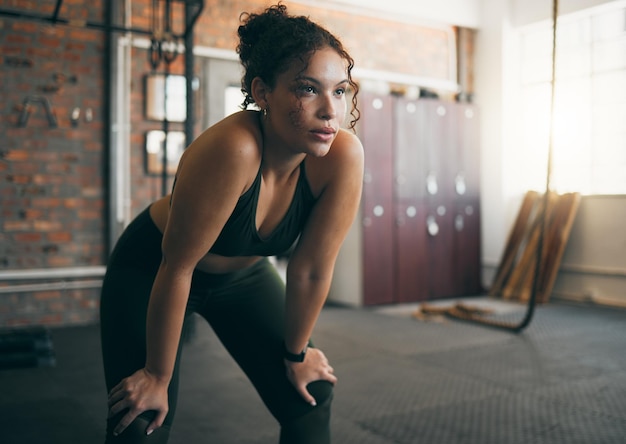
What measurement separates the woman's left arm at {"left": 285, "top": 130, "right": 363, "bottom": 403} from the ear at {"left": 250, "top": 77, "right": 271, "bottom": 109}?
207 mm

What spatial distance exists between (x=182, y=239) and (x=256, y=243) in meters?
0.22

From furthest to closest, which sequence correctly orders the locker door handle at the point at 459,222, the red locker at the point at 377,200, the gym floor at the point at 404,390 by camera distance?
the locker door handle at the point at 459,222 → the red locker at the point at 377,200 → the gym floor at the point at 404,390

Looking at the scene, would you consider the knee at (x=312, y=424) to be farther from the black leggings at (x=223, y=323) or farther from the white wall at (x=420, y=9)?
the white wall at (x=420, y=9)

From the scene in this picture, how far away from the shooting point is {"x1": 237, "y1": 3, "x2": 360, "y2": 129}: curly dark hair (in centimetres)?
126

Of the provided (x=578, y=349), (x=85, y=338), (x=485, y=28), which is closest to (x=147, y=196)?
(x=85, y=338)

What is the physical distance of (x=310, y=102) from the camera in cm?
126

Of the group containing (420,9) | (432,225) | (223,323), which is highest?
(420,9)

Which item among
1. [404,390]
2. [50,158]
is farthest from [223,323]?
[50,158]

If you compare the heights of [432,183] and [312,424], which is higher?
[432,183]

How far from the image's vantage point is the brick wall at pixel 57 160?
4.68 metres

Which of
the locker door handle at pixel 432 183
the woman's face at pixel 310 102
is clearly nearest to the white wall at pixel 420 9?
the locker door handle at pixel 432 183

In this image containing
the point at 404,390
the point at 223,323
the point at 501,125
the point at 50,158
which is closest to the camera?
the point at 223,323

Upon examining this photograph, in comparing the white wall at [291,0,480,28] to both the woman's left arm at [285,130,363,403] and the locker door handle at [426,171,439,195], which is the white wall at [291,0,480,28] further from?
the woman's left arm at [285,130,363,403]

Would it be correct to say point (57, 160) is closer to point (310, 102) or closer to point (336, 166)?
point (336, 166)
